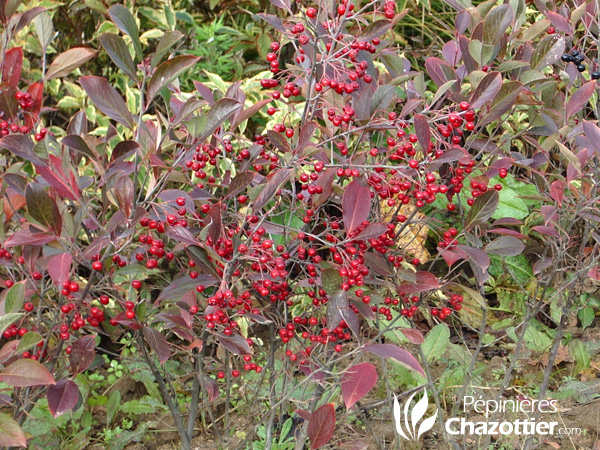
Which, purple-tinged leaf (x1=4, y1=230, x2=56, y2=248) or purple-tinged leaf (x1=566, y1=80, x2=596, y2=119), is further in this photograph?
purple-tinged leaf (x1=566, y1=80, x2=596, y2=119)

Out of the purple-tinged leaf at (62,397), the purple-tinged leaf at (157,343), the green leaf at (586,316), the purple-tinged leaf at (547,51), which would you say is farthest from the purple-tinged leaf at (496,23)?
the green leaf at (586,316)

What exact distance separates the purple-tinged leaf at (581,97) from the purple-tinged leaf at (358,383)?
1047mm

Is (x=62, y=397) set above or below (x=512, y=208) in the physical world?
above

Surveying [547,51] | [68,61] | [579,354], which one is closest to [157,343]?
[68,61]

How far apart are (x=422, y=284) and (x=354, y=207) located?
335mm

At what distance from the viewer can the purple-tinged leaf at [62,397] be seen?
1571mm

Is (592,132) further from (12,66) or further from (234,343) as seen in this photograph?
(12,66)

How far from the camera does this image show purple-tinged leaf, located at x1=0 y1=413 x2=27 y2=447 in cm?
136

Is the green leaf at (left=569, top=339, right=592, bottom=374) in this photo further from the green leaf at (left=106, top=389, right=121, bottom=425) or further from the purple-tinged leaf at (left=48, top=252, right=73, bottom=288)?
the purple-tinged leaf at (left=48, top=252, right=73, bottom=288)

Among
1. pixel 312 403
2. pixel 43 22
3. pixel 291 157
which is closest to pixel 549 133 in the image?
pixel 291 157

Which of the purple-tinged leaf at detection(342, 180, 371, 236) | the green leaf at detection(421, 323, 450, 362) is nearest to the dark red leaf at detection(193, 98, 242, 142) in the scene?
the purple-tinged leaf at detection(342, 180, 371, 236)

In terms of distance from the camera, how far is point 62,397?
1592mm

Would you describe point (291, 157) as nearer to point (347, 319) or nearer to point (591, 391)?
point (347, 319)

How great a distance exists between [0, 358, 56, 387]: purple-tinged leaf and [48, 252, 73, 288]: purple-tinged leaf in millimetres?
182
